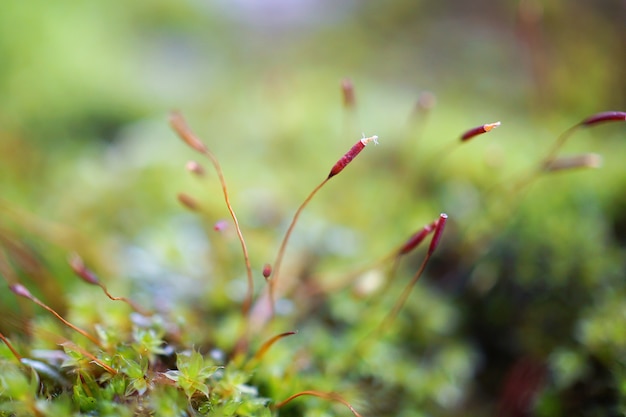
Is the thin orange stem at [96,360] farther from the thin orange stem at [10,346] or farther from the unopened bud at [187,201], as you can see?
the unopened bud at [187,201]

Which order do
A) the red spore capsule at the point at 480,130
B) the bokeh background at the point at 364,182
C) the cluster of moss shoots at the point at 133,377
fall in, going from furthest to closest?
the bokeh background at the point at 364,182
the red spore capsule at the point at 480,130
the cluster of moss shoots at the point at 133,377

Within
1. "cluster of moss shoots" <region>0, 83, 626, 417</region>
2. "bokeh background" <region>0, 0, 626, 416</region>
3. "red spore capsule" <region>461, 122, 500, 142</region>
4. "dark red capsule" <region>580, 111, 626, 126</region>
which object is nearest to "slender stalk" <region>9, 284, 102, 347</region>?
"cluster of moss shoots" <region>0, 83, 626, 417</region>

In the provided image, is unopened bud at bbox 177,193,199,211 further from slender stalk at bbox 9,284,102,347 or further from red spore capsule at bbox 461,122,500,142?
red spore capsule at bbox 461,122,500,142

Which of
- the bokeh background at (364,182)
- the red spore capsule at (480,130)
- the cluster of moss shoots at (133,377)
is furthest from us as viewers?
the bokeh background at (364,182)

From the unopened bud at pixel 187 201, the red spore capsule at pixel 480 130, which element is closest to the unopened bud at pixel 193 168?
the unopened bud at pixel 187 201

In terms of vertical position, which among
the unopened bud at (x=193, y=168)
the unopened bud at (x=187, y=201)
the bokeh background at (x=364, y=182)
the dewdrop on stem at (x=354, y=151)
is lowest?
the bokeh background at (x=364, y=182)

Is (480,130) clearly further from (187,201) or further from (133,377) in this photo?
(133,377)

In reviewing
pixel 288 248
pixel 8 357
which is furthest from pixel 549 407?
pixel 8 357

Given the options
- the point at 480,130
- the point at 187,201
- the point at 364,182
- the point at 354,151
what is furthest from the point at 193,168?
the point at 364,182
